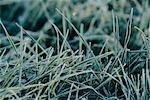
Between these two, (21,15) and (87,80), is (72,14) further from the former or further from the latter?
(87,80)

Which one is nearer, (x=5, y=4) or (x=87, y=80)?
(x=87, y=80)

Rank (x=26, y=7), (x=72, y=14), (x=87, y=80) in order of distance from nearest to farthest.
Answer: (x=87, y=80) → (x=72, y=14) → (x=26, y=7)

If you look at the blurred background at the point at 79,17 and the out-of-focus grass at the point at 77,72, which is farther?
the blurred background at the point at 79,17

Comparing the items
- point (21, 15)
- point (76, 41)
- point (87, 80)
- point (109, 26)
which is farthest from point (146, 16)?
point (87, 80)

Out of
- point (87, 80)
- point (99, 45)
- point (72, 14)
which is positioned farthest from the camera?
point (72, 14)

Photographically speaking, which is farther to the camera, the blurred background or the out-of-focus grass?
the blurred background

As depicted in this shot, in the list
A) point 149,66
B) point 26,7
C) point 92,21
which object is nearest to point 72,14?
point 92,21

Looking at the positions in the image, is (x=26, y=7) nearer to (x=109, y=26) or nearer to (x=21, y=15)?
(x=21, y=15)

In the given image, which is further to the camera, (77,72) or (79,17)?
(79,17)

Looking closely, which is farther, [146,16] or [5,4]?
[5,4]
